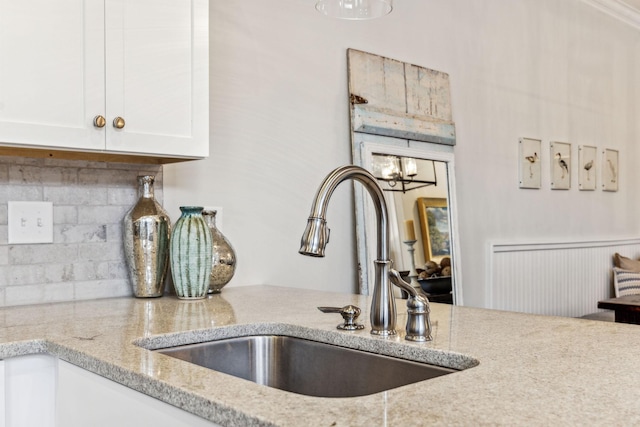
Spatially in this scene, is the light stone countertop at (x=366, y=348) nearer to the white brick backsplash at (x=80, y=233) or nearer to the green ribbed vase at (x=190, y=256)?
the green ribbed vase at (x=190, y=256)

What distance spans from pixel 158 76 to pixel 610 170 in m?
3.76

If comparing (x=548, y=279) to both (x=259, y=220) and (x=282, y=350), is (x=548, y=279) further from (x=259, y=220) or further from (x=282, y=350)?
(x=282, y=350)

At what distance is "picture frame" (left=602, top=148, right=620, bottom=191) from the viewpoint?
445 cm

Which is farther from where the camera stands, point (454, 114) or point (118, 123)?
point (454, 114)

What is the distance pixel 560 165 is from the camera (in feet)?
13.2

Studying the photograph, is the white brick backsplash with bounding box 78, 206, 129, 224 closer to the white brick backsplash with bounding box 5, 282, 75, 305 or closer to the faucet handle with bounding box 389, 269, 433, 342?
the white brick backsplash with bounding box 5, 282, 75, 305

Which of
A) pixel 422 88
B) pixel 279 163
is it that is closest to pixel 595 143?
pixel 422 88

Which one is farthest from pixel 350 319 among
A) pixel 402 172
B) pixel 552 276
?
pixel 552 276

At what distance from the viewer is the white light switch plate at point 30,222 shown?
1727 millimetres

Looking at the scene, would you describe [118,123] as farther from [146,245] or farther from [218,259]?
[218,259]

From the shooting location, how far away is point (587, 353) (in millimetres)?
1105

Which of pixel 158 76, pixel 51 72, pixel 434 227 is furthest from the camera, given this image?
pixel 434 227

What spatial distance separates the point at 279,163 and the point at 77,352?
1376 mm

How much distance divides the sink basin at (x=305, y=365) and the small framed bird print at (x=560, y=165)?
117 inches
